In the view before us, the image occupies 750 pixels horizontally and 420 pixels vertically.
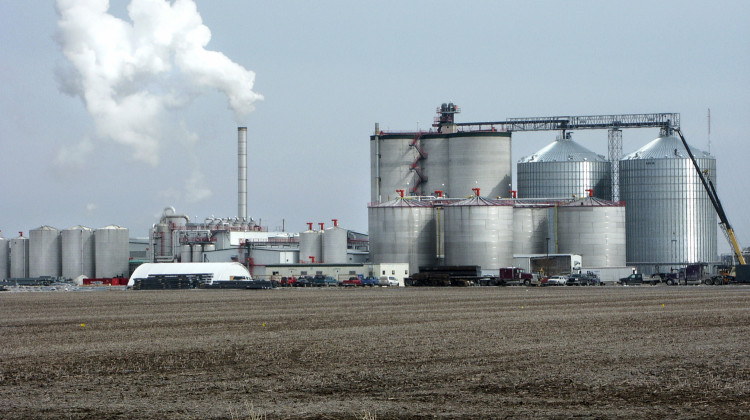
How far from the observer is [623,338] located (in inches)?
1217

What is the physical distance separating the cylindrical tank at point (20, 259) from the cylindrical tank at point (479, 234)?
176 feet

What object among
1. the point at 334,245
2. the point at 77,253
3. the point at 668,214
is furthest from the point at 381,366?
the point at 77,253

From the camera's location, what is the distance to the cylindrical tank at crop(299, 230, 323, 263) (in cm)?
12075

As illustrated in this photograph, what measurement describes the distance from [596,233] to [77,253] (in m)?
59.9

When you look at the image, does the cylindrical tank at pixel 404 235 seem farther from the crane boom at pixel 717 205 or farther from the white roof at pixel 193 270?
the crane boom at pixel 717 205

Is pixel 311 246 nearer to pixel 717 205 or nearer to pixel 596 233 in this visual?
pixel 596 233

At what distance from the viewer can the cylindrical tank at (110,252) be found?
124188mm

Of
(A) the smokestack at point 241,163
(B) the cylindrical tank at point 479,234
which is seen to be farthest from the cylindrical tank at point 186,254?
(B) the cylindrical tank at point 479,234

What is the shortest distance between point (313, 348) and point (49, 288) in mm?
76185

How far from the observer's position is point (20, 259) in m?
129

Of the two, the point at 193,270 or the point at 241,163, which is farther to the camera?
the point at 241,163

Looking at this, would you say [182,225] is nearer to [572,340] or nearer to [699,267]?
[699,267]

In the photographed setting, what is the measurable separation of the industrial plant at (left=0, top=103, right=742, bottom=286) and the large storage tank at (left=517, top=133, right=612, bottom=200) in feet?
0.44

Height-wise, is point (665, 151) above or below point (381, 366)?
above
